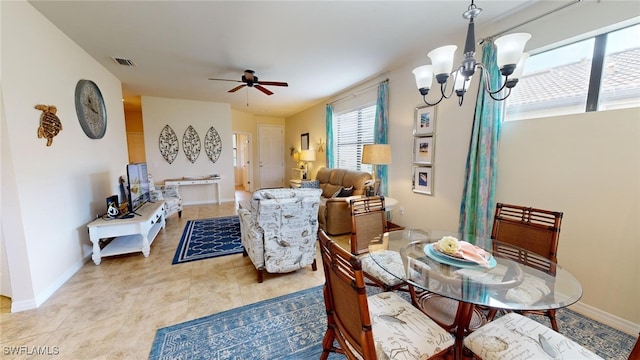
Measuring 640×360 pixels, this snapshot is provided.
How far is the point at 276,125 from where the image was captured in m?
8.20

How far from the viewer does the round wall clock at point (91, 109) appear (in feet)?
9.45

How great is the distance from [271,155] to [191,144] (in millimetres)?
2756

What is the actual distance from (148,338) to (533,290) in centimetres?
249

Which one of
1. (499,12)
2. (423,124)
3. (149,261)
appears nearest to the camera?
(499,12)

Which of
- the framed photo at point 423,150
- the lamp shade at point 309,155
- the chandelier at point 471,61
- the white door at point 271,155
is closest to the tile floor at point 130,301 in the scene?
the framed photo at point 423,150

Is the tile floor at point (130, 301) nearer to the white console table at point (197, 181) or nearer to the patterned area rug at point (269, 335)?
the patterned area rug at point (269, 335)

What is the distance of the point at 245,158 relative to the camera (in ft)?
27.9

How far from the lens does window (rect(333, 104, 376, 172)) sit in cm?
452

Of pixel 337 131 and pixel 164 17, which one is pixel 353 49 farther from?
pixel 337 131

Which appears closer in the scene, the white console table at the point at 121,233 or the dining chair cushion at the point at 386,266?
the dining chair cushion at the point at 386,266

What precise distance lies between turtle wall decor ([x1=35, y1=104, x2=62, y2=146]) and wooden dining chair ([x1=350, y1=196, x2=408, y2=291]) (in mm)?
2974

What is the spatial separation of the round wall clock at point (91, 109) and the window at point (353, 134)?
13.5 feet

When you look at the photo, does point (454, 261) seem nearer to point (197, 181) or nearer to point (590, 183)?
point (590, 183)

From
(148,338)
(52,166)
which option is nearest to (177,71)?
(52,166)
